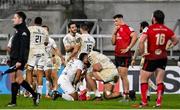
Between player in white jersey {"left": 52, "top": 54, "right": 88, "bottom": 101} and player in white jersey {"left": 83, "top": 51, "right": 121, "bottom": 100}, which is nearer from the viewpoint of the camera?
player in white jersey {"left": 52, "top": 54, "right": 88, "bottom": 101}

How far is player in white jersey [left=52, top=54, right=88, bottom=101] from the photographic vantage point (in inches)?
853

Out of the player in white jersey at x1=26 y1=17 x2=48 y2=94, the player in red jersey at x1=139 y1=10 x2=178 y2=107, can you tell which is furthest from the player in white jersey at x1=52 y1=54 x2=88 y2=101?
the player in red jersey at x1=139 y1=10 x2=178 y2=107

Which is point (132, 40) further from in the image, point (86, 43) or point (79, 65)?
point (86, 43)

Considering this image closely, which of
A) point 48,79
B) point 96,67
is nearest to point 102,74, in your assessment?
point 96,67

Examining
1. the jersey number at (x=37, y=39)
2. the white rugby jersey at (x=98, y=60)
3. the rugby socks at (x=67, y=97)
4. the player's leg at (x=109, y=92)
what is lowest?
the rugby socks at (x=67, y=97)

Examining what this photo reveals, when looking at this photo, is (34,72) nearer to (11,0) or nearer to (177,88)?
(177,88)

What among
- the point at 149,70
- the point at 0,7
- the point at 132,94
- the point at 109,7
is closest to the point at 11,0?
the point at 0,7

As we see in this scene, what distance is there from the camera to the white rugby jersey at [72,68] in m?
21.7

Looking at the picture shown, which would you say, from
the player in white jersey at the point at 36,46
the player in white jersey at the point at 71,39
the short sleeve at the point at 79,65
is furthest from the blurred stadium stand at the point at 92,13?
the short sleeve at the point at 79,65

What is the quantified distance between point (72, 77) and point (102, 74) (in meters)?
0.83

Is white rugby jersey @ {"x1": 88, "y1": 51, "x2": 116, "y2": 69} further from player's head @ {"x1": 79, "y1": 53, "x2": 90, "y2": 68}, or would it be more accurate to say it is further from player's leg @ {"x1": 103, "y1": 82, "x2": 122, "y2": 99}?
player's leg @ {"x1": 103, "y1": 82, "x2": 122, "y2": 99}

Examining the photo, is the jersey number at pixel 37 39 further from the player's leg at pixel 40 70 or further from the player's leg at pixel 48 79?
the player's leg at pixel 48 79

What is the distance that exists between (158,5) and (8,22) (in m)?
6.48

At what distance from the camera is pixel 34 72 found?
2298 cm
